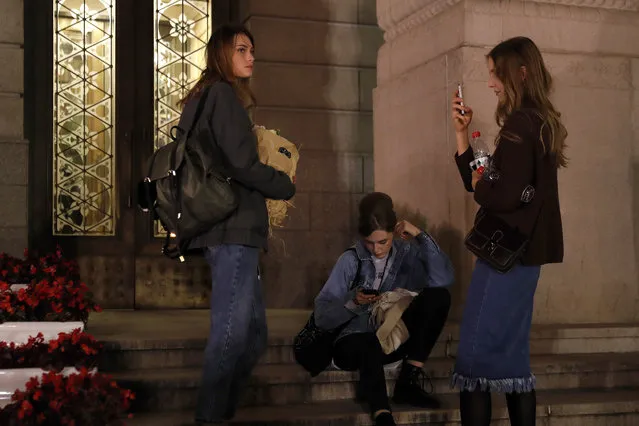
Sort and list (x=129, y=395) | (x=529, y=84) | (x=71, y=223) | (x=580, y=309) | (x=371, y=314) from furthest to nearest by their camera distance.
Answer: (x=71, y=223) → (x=580, y=309) → (x=371, y=314) → (x=529, y=84) → (x=129, y=395)

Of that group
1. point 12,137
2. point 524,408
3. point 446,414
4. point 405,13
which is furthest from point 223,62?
point 12,137

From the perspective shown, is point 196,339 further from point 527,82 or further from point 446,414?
point 527,82

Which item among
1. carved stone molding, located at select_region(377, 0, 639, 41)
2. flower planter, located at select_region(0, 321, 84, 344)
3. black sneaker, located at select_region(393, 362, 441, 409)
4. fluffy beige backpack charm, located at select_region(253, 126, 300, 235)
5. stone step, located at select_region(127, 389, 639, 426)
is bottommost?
stone step, located at select_region(127, 389, 639, 426)

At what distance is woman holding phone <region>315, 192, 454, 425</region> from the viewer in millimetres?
5875

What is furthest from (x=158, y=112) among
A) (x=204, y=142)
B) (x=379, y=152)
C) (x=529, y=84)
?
(x=529, y=84)

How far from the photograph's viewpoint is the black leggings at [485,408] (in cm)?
461

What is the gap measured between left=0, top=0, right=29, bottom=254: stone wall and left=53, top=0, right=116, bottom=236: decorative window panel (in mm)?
564

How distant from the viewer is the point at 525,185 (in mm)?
4590

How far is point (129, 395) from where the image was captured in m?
4.37

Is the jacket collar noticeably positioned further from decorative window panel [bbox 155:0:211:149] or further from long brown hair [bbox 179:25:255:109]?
decorative window panel [bbox 155:0:211:149]

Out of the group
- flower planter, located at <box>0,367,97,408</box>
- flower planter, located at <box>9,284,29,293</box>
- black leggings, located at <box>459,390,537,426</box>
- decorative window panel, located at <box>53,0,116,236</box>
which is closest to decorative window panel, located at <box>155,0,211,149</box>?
decorative window panel, located at <box>53,0,116,236</box>

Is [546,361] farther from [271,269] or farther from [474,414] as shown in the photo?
[271,269]

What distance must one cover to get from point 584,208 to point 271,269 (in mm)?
3506

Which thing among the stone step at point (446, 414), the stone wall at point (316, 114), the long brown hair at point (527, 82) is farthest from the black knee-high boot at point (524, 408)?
the stone wall at point (316, 114)
